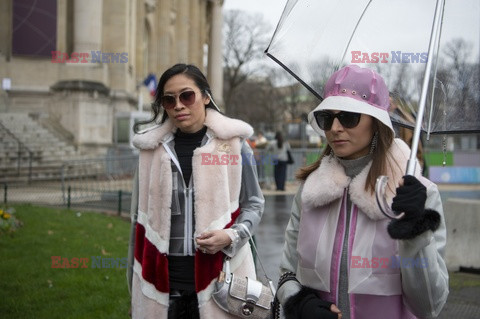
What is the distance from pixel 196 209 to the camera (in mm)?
3729

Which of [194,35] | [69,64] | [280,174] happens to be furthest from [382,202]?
[194,35]

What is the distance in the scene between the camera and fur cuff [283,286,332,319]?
105 inches

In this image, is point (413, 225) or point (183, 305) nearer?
point (413, 225)

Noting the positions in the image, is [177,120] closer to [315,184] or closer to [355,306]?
[315,184]

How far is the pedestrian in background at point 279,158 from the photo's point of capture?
Result: 2102 centimetres

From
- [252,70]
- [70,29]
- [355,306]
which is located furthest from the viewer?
[252,70]

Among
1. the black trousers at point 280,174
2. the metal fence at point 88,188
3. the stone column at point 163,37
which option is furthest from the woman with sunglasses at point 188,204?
the stone column at point 163,37

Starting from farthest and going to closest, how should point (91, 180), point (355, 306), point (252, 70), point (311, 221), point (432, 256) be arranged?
1. point (252, 70)
2. point (91, 180)
3. point (311, 221)
4. point (355, 306)
5. point (432, 256)

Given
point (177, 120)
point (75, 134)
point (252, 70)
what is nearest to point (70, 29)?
point (75, 134)

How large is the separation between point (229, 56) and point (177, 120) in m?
73.2

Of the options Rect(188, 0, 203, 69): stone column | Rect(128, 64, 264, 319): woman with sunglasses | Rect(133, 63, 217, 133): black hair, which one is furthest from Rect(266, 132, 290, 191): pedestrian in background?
Rect(188, 0, 203, 69): stone column

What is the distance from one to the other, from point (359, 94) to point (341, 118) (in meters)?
0.13

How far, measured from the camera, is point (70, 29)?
28453mm

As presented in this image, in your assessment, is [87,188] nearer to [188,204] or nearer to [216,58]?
[188,204]
